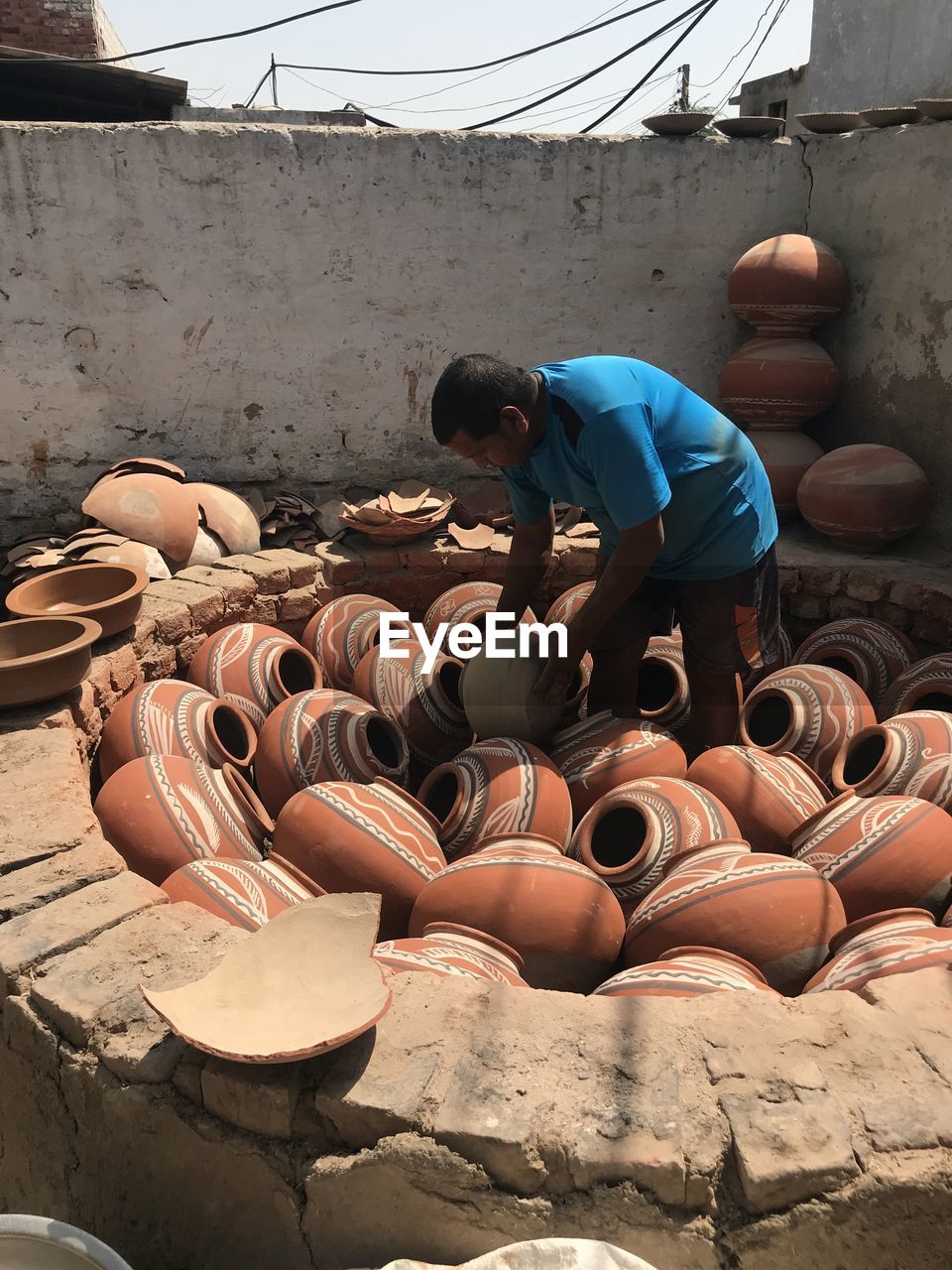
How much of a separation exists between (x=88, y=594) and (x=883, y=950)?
3654mm

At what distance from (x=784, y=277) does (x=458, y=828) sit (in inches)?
171

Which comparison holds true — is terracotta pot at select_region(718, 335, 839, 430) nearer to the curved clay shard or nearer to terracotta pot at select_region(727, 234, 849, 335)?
terracotta pot at select_region(727, 234, 849, 335)

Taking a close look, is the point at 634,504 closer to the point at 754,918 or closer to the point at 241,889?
the point at 754,918

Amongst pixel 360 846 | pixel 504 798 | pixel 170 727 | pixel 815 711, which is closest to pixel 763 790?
pixel 815 711

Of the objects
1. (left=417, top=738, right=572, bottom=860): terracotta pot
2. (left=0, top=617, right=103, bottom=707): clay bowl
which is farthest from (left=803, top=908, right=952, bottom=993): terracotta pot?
(left=0, top=617, right=103, bottom=707): clay bowl

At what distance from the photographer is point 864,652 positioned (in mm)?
4695

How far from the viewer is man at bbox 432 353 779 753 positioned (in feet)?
10.0

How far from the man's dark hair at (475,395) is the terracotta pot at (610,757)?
4.27 feet

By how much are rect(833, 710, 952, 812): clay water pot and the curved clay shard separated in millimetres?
1970

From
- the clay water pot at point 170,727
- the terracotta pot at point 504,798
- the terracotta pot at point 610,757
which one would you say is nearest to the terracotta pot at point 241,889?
the terracotta pot at point 504,798

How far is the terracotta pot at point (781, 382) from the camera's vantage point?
5797 mm

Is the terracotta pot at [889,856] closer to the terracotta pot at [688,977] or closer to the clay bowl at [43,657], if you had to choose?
the terracotta pot at [688,977]

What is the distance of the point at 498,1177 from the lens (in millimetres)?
1793

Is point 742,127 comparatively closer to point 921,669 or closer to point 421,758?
point 921,669
